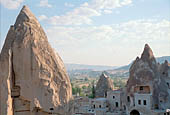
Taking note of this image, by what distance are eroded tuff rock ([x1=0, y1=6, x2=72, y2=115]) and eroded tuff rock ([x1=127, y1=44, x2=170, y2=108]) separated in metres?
28.3

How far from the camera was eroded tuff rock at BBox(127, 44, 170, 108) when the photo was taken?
33.3m

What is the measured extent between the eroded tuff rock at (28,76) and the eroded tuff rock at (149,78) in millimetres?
28343

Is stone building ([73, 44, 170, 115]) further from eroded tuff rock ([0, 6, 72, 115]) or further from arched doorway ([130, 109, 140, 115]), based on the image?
eroded tuff rock ([0, 6, 72, 115])

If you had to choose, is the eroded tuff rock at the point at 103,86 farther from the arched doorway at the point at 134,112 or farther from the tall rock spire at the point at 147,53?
the tall rock spire at the point at 147,53

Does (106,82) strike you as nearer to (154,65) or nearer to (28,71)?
(154,65)

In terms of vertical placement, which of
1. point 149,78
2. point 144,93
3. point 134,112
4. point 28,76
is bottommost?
point 134,112

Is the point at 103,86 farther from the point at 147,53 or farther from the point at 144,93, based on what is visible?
the point at 147,53

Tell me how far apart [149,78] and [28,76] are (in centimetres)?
2947

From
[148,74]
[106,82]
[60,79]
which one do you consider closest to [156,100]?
[148,74]

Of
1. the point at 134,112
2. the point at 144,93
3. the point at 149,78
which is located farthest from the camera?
the point at 134,112

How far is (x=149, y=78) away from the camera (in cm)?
3378

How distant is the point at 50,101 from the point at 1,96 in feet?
5.48

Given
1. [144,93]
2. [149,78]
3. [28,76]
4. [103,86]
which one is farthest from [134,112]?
[28,76]

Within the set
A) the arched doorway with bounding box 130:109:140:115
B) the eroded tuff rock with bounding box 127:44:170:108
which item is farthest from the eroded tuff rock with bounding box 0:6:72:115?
the arched doorway with bounding box 130:109:140:115
